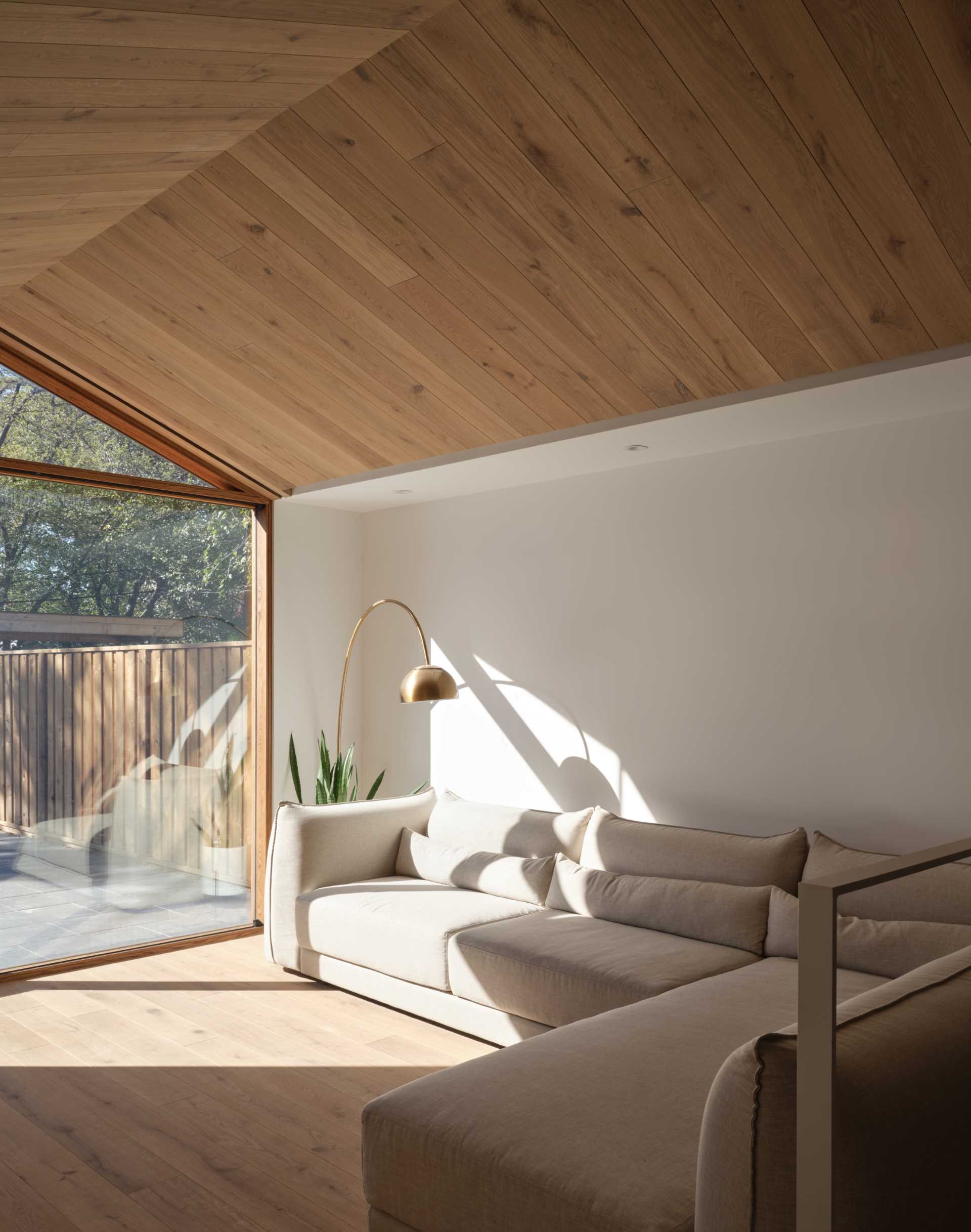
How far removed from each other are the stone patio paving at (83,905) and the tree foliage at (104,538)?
101cm

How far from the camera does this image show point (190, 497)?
17.0 feet

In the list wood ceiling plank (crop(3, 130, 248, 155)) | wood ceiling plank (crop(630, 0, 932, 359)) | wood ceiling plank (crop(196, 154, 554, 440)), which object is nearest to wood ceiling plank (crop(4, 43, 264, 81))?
wood ceiling plank (crop(3, 130, 248, 155))

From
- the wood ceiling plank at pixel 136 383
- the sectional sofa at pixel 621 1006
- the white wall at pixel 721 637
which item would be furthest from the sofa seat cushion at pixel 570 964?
the wood ceiling plank at pixel 136 383

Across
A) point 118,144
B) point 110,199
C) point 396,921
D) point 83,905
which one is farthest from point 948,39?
point 83,905

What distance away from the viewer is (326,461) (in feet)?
16.0

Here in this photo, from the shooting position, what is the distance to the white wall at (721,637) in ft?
12.1

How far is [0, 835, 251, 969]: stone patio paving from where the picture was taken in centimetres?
455

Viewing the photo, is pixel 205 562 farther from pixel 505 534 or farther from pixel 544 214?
pixel 544 214

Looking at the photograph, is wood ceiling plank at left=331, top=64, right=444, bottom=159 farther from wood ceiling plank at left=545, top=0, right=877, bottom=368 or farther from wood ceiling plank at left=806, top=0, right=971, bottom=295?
wood ceiling plank at left=806, top=0, right=971, bottom=295

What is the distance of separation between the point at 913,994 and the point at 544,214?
89.3 inches

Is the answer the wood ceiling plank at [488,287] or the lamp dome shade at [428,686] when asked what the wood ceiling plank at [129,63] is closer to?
the wood ceiling plank at [488,287]

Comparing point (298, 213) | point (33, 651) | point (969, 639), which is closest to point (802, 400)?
point (969, 639)

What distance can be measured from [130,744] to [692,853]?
2749 millimetres

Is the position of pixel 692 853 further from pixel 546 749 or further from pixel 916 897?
pixel 546 749
